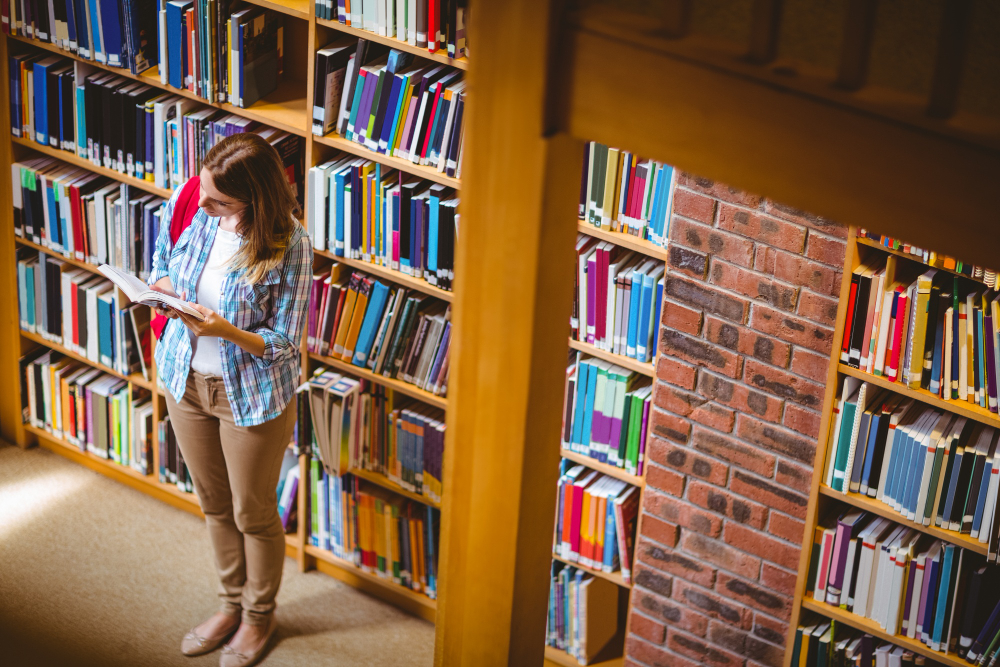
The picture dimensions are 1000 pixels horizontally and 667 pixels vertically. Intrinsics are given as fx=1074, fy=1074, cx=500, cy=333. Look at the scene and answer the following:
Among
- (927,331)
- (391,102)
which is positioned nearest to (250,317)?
(391,102)

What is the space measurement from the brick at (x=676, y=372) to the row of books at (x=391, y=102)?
747 mm

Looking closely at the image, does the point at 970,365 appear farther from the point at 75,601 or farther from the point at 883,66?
the point at 75,601

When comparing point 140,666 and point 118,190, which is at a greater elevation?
point 118,190

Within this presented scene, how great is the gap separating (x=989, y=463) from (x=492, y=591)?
141cm

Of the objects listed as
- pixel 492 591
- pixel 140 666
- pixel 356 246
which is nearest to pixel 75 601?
pixel 140 666

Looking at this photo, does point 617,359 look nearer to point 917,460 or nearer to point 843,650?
point 917,460

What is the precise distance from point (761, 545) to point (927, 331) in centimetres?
72

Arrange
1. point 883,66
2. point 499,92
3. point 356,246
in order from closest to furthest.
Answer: point 883,66 < point 499,92 < point 356,246

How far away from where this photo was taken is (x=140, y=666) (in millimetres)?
3111

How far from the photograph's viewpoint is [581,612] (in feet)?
10.3

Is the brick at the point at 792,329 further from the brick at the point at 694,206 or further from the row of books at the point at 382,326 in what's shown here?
the row of books at the point at 382,326

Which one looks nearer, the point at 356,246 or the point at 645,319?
the point at 645,319

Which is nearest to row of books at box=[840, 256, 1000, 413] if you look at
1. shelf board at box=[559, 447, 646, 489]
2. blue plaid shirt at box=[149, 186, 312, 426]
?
shelf board at box=[559, 447, 646, 489]

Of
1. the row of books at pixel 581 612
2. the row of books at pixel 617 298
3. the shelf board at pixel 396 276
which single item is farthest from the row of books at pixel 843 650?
the shelf board at pixel 396 276
